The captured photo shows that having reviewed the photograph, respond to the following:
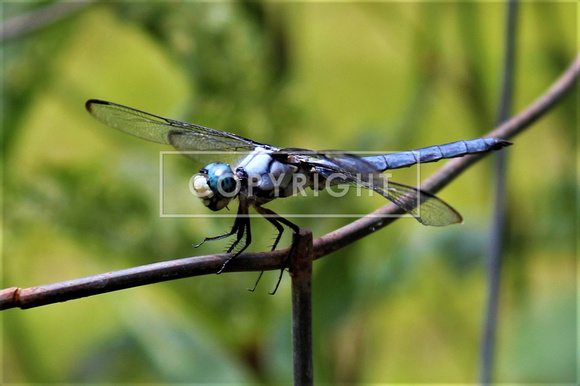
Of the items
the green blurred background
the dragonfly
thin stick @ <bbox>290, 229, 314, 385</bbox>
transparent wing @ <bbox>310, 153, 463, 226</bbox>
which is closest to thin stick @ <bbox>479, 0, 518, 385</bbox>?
the dragonfly

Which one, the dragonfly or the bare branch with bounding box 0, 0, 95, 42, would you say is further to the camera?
the bare branch with bounding box 0, 0, 95, 42

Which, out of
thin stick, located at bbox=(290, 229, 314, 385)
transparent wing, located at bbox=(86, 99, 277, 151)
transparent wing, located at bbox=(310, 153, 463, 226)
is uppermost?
transparent wing, located at bbox=(86, 99, 277, 151)

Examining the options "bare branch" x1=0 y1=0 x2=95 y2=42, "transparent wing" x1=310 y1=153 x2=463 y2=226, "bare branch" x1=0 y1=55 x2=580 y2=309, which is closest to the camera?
"bare branch" x1=0 y1=55 x2=580 y2=309

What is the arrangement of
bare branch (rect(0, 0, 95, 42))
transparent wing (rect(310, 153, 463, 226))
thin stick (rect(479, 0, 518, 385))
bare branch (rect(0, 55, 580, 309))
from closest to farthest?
bare branch (rect(0, 55, 580, 309)) → transparent wing (rect(310, 153, 463, 226)) → thin stick (rect(479, 0, 518, 385)) → bare branch (rect(0, 0, 95, 42))

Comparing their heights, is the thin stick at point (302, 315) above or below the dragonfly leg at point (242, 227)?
below

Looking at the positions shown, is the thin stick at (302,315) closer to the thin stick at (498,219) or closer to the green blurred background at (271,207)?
the thin stick at (498,219)

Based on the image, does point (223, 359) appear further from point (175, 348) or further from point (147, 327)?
point (147, 327)

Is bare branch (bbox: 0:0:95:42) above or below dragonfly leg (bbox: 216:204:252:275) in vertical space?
above

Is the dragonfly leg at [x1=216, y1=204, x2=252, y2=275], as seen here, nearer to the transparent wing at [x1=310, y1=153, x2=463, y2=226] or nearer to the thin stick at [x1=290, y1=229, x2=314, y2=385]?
the transparent wing at [x1=310, y1=153, x2=463, y2=226]

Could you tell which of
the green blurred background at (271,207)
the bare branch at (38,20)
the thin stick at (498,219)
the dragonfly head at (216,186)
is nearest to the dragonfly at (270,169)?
the dragonfly head at (216,186)
